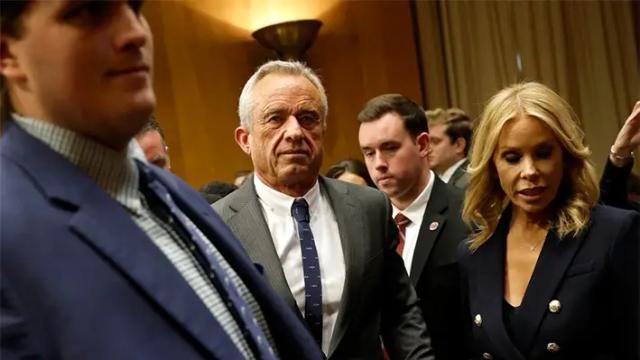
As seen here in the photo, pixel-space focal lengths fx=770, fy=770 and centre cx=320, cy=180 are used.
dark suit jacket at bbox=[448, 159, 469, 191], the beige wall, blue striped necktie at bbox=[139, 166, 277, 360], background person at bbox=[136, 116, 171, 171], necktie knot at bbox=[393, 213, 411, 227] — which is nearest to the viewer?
blue striped necktie at bbox=[139, 166, 277, 360]

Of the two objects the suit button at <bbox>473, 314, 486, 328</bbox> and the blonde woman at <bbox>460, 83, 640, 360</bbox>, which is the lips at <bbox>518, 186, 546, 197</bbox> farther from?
the suit button at <bbox>473, 314, 486, 328</bbox>

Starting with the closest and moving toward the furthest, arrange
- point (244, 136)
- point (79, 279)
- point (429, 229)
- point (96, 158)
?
1. point (79, 279)
2. point (96, 158)
3. point (244, 136)
4. point (429, 229)

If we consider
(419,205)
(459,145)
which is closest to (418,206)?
(419,205)

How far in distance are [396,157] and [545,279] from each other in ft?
3.81

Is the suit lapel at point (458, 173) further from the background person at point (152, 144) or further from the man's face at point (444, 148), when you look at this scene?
the background person at point (152, 144)

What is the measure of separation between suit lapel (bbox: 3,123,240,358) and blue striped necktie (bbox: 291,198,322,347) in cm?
106

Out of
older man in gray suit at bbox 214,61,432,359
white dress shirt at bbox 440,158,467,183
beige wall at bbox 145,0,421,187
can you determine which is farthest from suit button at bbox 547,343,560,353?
beige wall at bbox 145,0,421,187

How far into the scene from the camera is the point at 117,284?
1.00 m

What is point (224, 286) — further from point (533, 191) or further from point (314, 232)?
point (533, 191)

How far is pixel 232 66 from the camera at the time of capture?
5.90 metres

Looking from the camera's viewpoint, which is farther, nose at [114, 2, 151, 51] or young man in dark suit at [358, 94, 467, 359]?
young man in dark suit at [358, 94, 467, 359]

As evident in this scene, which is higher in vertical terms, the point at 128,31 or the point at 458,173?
the point at 128,31

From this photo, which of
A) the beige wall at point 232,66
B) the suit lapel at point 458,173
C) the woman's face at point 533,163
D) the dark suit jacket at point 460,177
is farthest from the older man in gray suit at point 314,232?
the beige wall at point 232,66

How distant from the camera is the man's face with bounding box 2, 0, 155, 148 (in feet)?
3.32
